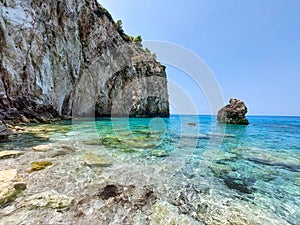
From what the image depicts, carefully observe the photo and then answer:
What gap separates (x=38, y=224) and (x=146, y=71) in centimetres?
3994

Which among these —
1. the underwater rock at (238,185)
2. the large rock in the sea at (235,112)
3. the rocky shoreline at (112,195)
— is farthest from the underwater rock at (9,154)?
the large rock in the sea at (235,112)

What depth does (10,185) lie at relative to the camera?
2994 millimetres

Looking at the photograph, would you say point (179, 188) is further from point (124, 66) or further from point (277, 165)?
point (124, 66)

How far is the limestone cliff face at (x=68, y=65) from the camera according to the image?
1279 centimetres

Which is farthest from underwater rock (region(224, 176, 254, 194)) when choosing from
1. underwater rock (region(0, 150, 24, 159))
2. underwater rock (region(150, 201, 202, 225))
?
underwater rock (region(0, 150, 24, 159))

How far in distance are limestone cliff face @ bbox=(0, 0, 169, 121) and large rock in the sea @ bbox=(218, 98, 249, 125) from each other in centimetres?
1871

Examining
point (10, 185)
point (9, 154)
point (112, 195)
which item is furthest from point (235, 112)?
point (10, 185)

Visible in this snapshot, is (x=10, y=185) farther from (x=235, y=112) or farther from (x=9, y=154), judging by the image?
(x=235, y=112)

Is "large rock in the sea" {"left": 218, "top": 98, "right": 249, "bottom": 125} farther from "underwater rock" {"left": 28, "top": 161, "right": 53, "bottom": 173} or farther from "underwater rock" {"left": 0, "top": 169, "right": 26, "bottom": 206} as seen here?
"underwater rock" {"left": 0, "top": 169, "right": 26, "bottom": 206}

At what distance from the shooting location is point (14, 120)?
12.3 meters

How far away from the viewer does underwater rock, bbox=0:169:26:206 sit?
8.57 feet

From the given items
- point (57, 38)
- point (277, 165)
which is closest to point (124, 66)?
Result: point (57, 38)

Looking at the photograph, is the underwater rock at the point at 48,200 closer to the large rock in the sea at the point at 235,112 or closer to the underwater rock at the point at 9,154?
the underwater rock at the point at 9,154

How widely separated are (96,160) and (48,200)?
7.70 feet
